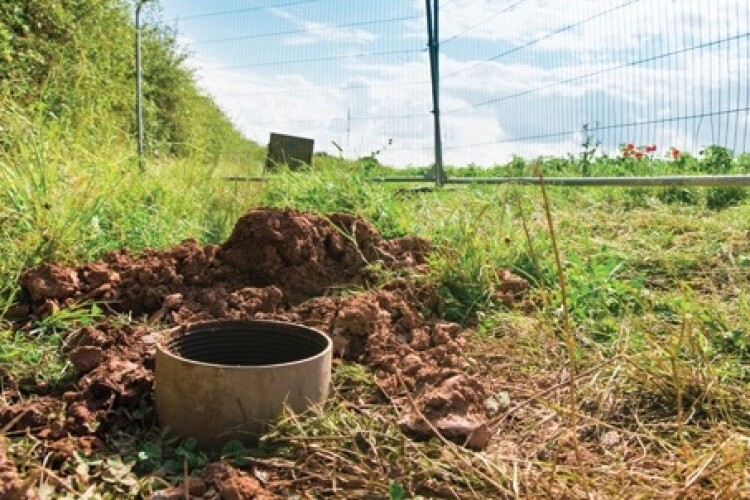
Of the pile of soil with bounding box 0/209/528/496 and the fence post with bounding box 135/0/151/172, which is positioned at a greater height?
the fence post with bounding box 135/0/151/172

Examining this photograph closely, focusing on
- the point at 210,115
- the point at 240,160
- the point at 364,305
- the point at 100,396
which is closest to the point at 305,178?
the point at 240,160

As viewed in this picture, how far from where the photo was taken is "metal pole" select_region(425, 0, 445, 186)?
8039 millimetres

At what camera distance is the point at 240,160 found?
22.3ft

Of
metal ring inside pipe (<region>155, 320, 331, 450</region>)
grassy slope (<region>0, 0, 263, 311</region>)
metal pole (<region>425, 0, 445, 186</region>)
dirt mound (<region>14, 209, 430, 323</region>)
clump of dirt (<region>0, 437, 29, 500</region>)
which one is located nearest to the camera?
clump of dirt (<region>0, 437, 29, 500</region>)

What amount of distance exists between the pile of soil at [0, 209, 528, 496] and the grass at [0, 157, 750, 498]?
8cm

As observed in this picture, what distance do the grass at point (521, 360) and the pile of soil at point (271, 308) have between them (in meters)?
0.08

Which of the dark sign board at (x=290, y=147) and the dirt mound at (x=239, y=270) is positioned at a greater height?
the dark sign board at (x=290, y=147)

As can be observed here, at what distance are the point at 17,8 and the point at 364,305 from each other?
516 cm

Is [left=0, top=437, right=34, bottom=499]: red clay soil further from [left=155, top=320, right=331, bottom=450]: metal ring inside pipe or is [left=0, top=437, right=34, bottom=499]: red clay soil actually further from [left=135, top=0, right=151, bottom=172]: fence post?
[left=135, top=0, right=151, bottom=172]: fence post

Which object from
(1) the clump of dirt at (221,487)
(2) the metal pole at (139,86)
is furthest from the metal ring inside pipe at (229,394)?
(2) the metal pole at (139,86)

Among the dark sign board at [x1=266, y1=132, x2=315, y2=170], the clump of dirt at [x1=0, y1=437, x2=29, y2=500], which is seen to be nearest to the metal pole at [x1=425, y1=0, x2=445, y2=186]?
the dark sign board at [x1=266, y1=132, x2=315, y2=170]

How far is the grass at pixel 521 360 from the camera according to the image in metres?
1.76

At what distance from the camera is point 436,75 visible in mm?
8172

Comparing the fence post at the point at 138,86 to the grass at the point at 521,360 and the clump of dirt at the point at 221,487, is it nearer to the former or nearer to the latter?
the grass at the point at 521,360
